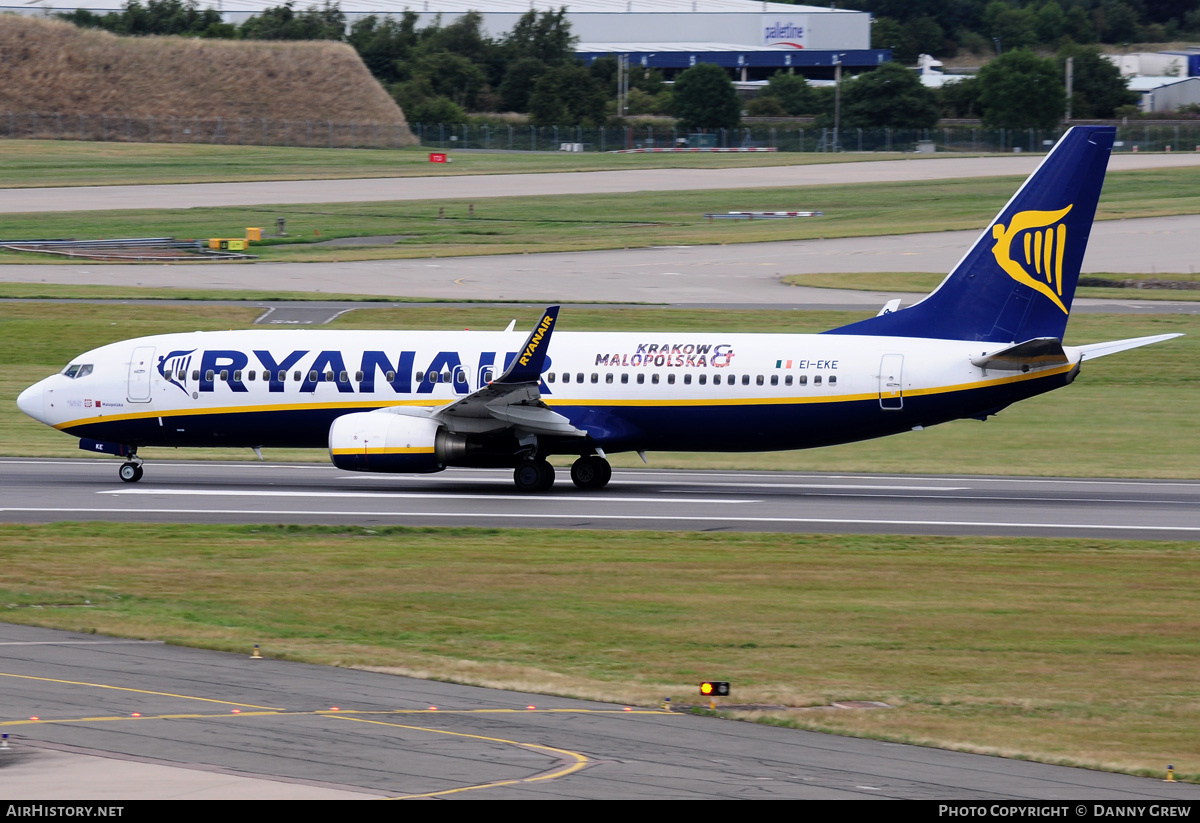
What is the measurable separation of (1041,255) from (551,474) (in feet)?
40.3

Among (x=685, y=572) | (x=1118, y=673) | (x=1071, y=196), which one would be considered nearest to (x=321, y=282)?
(x=1071, y=196)

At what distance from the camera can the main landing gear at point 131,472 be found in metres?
37.2

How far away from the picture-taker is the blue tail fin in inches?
1366

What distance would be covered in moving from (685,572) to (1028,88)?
141717 mm

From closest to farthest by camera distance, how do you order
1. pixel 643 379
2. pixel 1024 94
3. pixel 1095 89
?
pixel 643 379 → pixel 1024 94 → pixel 1095 89

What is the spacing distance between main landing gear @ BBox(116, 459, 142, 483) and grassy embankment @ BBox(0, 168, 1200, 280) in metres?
48.5

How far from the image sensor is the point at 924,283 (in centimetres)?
7394

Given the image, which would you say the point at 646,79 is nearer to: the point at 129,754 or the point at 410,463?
the point at 410,463

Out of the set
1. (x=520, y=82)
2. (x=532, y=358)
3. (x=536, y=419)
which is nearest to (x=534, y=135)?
(x=520, y=82)

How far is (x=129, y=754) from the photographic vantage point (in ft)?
48.9

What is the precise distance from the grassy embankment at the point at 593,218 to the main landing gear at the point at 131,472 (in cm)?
4851

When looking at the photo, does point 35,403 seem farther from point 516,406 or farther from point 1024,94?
point 1024,94

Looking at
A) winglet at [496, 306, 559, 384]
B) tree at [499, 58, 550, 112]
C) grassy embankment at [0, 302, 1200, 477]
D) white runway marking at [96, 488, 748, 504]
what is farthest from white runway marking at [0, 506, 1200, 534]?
tree at [499, 58, 550, 112]

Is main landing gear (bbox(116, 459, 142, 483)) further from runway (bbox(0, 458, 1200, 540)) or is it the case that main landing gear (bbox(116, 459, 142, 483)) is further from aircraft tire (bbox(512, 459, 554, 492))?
aircraft tire (bbox(512, 459, 554, 492))
